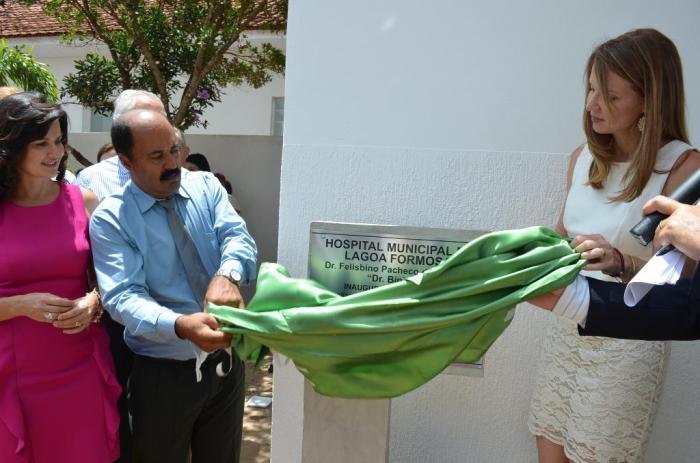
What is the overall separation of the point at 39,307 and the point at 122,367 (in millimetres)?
590

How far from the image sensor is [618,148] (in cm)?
230

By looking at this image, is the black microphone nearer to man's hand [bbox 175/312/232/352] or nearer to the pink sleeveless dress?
man's hand [bbox 175/312/232/352]

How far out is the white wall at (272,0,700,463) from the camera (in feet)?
9.25

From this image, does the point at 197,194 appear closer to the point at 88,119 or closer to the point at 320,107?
the point at 320,107

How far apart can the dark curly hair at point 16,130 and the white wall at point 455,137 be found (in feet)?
3.64

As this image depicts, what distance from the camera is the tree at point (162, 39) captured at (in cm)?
716

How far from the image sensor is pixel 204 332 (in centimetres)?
205

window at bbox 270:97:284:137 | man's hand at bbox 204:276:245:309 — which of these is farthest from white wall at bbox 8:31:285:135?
man's hand at bbox 204:276:245:309

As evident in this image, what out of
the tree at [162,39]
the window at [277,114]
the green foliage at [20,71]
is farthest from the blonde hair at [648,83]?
the window at [277,114]

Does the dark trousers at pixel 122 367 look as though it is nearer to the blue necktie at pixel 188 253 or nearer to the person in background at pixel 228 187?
the blue necktie at pixel 188 253

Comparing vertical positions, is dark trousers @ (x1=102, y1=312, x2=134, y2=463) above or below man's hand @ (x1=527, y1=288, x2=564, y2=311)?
below

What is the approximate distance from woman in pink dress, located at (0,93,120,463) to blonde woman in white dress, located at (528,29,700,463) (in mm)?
1816

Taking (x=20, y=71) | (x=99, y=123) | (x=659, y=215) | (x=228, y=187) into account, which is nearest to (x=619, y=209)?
(x=659, y=215)

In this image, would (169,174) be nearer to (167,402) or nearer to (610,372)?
(167,402)
